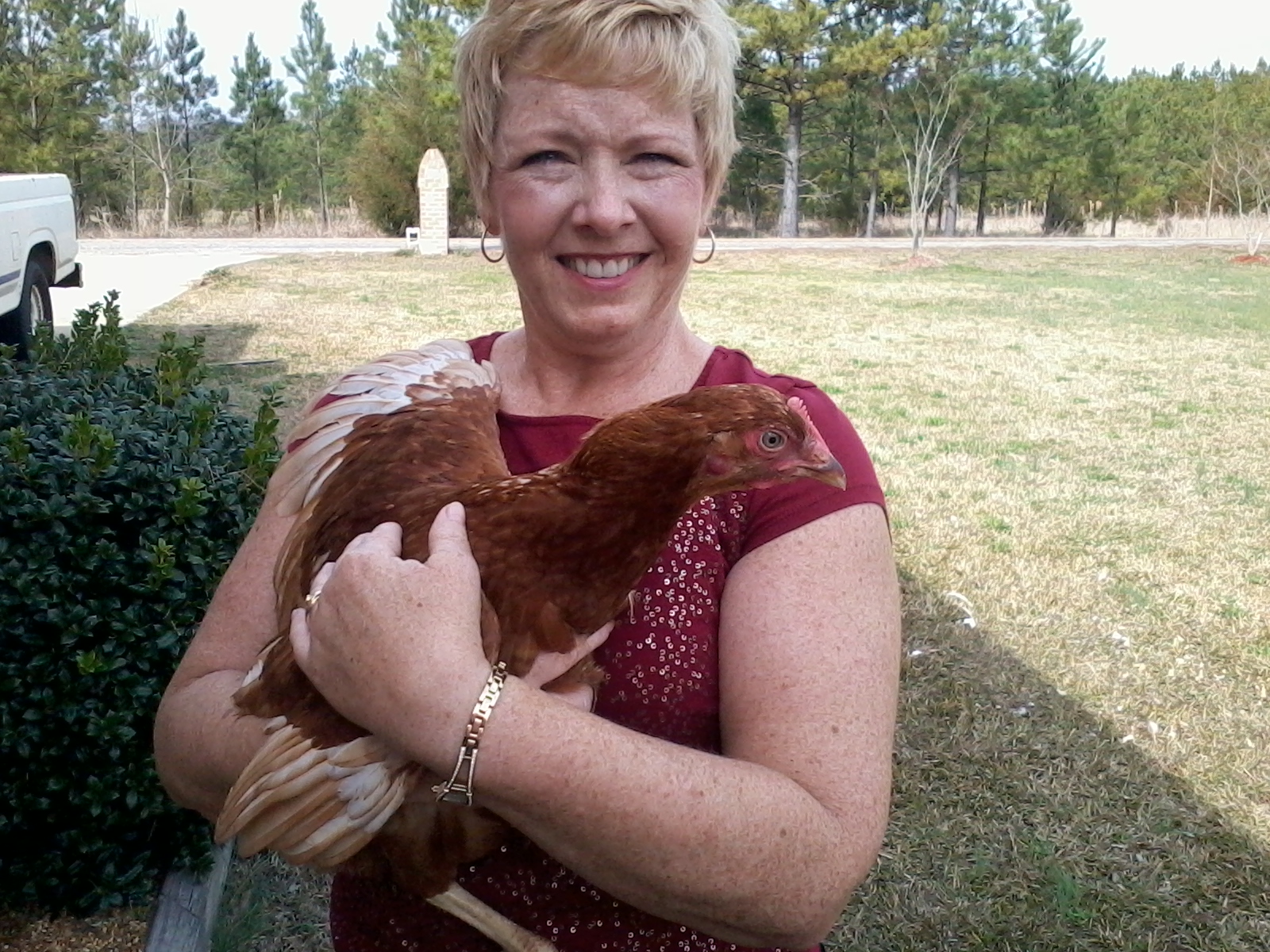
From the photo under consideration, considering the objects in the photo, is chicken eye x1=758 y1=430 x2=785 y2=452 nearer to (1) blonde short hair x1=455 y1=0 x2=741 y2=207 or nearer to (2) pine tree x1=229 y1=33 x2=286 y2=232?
(1) blonde short hair x1=455 y1=0 x2=741 y2=207

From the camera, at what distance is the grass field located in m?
3.47

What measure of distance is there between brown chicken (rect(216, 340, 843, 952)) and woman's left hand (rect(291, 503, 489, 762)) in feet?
0.33

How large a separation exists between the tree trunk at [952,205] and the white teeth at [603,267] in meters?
40.5

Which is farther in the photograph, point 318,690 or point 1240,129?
point 1240,129

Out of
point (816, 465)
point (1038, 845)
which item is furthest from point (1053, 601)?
point (816, 465)

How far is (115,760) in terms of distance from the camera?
2723 mm

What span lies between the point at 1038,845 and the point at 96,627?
9.87 ft

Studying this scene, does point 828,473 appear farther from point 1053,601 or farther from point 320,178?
point 320,178

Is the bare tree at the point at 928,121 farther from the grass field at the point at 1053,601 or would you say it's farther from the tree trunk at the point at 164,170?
the tree trunk at the point at 164,170

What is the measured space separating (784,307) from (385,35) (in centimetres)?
3504

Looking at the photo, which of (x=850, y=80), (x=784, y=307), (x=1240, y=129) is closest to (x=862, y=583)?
(x=784, y=307)

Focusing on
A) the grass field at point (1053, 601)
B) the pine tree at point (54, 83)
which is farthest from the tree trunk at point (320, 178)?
the grass field at point (1053, 601)

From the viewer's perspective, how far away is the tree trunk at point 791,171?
115 ft

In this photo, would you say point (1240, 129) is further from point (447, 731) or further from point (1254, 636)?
point (447, 731)
